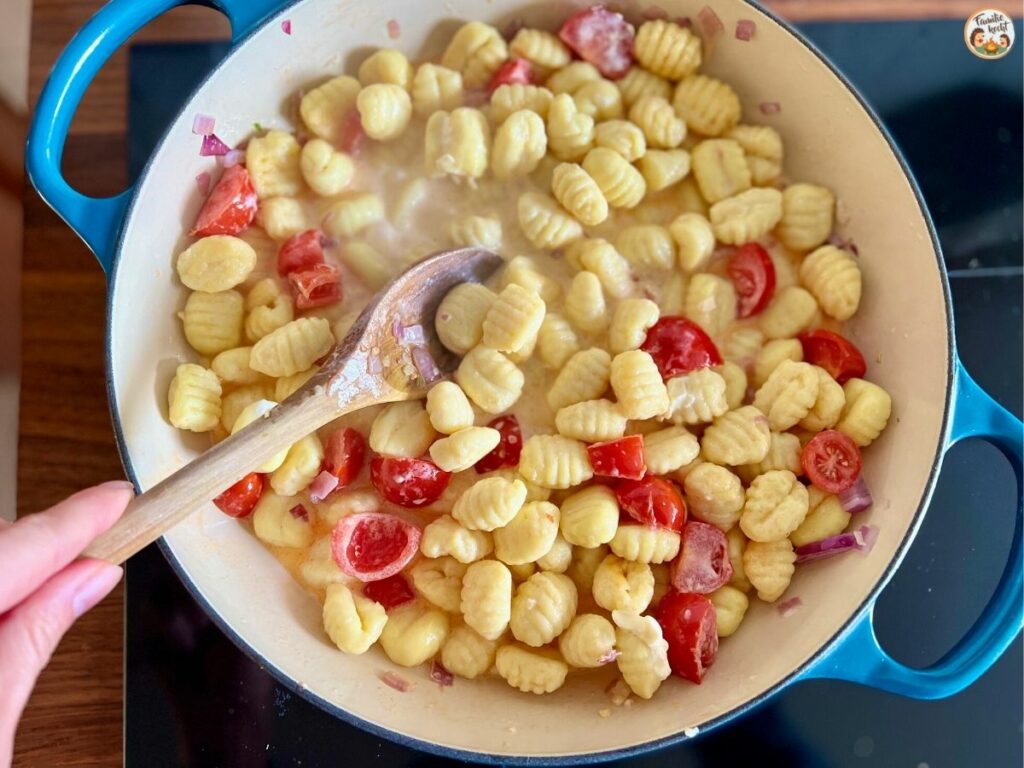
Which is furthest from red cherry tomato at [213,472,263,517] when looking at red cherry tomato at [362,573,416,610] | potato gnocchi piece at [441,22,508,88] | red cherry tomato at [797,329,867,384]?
red cherry tomato at [797,329,867,384]

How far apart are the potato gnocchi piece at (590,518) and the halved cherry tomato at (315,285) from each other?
0.41 meters

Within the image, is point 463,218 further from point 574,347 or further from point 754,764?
point 754,764

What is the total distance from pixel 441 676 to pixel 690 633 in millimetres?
311

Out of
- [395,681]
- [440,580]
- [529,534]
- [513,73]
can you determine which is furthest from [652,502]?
[513,73]

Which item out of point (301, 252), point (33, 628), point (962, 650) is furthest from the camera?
point (301, 252)

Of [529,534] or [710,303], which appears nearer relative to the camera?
[529,534]

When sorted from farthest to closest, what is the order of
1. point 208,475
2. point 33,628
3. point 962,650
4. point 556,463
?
point 556,463 < point 962,650 < point 208,475 < point 33,628

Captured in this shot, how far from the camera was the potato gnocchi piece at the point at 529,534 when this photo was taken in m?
1.19

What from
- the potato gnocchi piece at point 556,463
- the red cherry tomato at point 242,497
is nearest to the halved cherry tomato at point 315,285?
the red cherry tomato at point 242,497

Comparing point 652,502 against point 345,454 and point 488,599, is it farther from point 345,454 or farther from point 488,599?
point 345,454

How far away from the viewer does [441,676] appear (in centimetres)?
124

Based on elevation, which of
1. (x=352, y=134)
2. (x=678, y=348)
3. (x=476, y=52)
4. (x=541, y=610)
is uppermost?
(x=476, y=52)

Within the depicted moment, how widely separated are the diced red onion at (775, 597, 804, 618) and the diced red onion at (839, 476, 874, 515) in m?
0.13

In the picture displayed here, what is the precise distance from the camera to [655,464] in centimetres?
123
